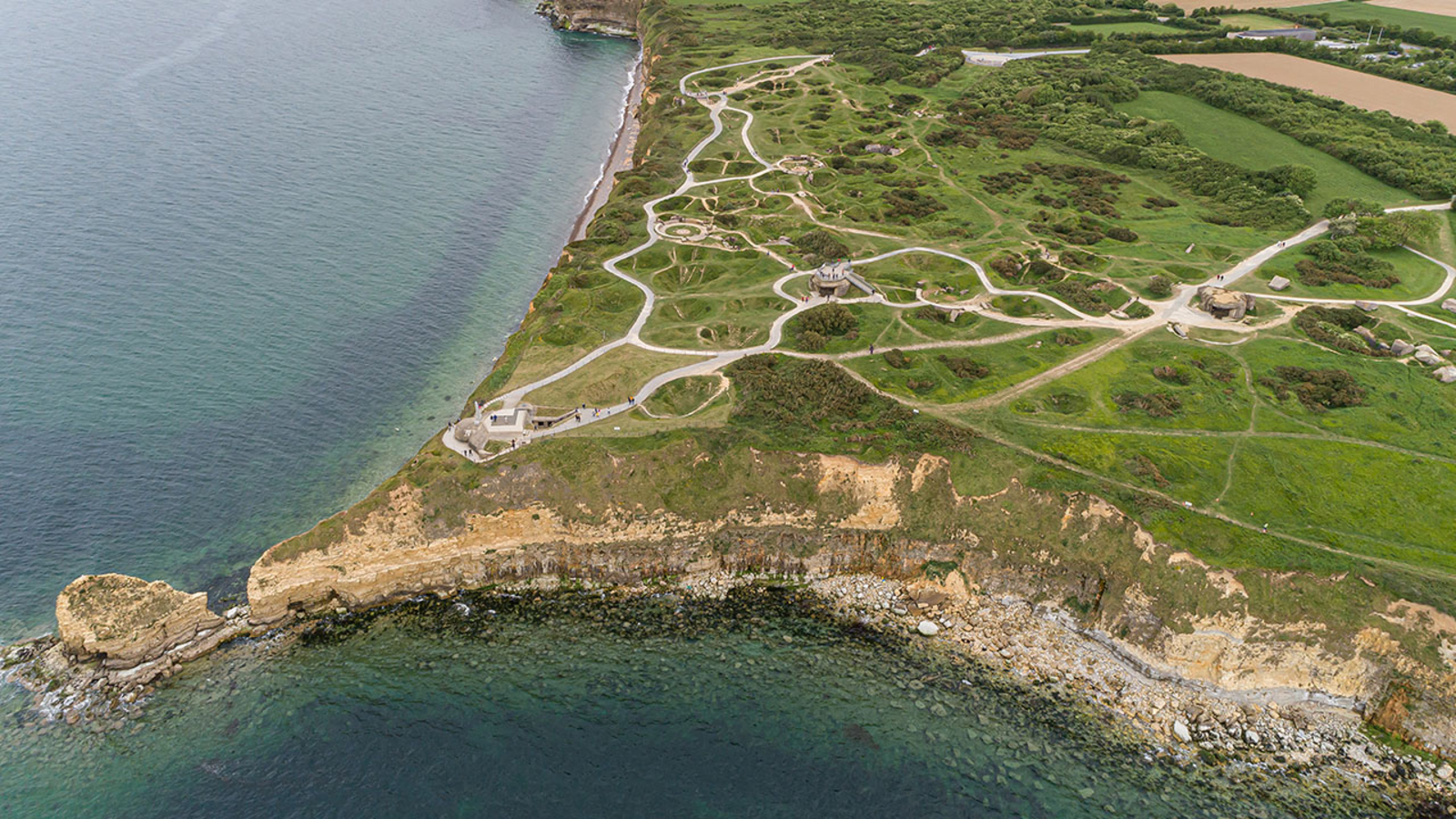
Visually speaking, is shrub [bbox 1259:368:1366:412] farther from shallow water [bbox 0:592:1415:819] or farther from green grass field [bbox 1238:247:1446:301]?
shallow water [bbox 0:592:1415:819]

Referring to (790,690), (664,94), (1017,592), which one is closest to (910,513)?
(1017,592)

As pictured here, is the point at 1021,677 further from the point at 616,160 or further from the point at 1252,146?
the point at 616,160

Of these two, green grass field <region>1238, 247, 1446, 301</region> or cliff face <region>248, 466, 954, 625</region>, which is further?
green grass field <region>1238, 247, 1446, 301</region>

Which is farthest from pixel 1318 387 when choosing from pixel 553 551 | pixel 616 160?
pixel 616 160

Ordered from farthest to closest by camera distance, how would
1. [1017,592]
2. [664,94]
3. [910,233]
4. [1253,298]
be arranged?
[664,94]
[910,233]
[1253,298]
[1017,592]

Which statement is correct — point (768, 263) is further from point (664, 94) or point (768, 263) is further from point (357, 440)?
Result: point (664, 94)

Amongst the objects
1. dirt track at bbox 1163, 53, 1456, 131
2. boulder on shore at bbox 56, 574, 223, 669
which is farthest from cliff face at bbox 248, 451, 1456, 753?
dirt track at bbox 1163, 53, 1456, 131

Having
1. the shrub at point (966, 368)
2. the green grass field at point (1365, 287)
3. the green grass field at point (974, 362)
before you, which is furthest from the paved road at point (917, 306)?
the shrub at point (966, 368)
